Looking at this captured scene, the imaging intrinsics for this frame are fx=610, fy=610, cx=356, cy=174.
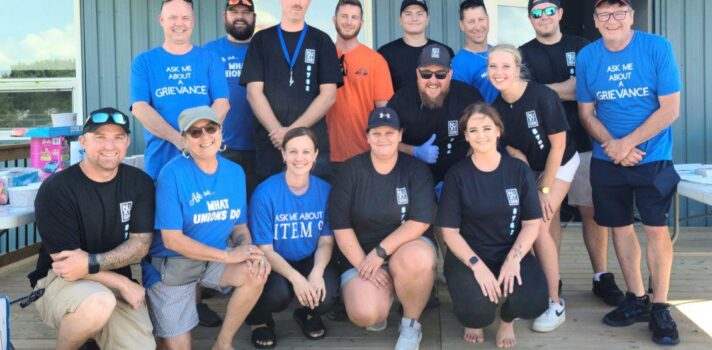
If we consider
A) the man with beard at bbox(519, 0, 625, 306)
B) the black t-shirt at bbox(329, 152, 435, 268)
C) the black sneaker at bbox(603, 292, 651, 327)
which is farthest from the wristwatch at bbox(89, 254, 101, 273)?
the black sneaker at bbox(603, 292, 651, 327)

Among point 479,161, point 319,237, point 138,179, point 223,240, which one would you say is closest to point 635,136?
point 479,161

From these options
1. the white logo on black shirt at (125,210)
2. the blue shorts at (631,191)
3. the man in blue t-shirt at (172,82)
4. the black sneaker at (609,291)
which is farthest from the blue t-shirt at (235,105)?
the black sneaker at (609,291)

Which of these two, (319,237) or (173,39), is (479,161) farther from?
(173,39)

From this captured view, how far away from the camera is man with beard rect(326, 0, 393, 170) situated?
3.60m

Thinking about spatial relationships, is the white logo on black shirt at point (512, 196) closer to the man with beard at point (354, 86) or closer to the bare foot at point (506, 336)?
the bare foot at point (506, 336)

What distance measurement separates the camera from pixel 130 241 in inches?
103

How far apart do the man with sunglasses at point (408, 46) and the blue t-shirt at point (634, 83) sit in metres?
0.92

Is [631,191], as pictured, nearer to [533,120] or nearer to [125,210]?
[533,120]

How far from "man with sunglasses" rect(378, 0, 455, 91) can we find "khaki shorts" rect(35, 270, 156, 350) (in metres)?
2.04

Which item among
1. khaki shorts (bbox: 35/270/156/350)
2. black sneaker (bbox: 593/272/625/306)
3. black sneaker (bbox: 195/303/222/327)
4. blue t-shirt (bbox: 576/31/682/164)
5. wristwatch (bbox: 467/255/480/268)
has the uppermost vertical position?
blue t-shirt (bbox: 576/31/682/164)

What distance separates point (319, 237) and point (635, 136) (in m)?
1.67

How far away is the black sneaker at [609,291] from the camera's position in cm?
347

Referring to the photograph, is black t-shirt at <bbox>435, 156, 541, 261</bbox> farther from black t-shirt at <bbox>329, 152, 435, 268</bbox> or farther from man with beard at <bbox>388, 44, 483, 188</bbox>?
man with beard at <bbox>388, 44, 483, 188</bbox>

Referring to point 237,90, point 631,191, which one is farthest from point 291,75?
point 631,191
